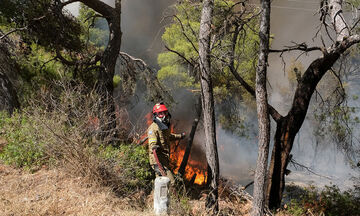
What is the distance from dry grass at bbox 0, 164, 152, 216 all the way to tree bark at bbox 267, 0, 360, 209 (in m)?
3.52

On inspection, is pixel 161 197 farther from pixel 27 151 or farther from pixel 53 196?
pixel 27 151

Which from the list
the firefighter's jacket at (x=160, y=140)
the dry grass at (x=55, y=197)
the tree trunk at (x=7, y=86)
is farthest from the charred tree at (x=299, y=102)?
the tree trunk at (x=7, y=86)

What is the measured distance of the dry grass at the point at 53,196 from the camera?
3.98m

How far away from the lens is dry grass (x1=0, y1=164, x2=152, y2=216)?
13.1ft

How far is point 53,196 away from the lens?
4527 millimetres

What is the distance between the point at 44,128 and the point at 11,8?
481cm

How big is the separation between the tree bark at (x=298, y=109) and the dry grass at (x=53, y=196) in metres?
3.52

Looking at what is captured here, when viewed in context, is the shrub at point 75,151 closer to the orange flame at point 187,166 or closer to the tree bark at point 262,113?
the orange flame at point 187,166

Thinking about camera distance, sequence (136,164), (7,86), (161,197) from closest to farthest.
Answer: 1. (161,197)
2. (136,164)
3. (7,86)

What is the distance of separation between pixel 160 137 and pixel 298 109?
134 inches

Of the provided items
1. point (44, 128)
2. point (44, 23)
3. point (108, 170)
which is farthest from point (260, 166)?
point (44, 23)

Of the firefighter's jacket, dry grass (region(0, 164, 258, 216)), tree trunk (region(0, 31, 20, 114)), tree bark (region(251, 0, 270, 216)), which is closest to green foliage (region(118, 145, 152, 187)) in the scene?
dry grass (region(0, 164, 258, 216))

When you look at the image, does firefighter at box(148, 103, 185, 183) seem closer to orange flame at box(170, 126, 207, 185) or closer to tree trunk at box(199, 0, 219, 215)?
tree trunk at box(199, 0, 219, 215)

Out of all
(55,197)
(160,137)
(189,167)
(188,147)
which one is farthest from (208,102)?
(189,167)
